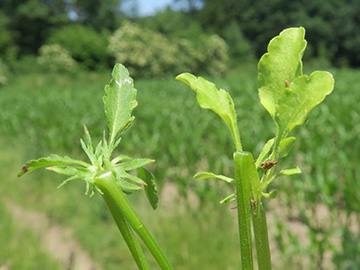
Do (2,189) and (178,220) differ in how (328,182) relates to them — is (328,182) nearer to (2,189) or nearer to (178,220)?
(178,220)

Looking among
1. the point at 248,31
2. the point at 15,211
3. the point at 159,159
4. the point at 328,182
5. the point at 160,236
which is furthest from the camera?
the point at 248,31

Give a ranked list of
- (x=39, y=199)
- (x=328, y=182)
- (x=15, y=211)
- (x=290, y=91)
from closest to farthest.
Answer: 1. (x=290, y=91)
2. (x=328, y=182)
3. (x=15, y=211)
4. (x=39, y=199)

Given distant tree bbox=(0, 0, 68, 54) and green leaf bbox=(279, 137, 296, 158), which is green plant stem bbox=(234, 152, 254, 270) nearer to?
green leaf bbox=(279, 137, 296, 158)

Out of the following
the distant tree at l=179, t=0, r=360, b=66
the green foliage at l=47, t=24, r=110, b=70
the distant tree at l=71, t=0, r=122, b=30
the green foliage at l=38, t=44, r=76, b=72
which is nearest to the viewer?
the green foliage at l=38, t=44, r=76, b=72

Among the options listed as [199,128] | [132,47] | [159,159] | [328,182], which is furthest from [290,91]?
[132,47]

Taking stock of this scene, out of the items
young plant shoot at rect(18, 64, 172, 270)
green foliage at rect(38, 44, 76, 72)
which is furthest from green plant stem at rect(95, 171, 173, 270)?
green foliage at rect(38, 44, 76, 72)

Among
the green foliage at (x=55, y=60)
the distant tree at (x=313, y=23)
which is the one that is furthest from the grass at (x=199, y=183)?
the distant tree at (x=313, y=23)

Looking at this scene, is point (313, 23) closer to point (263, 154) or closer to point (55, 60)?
point (55, 60)
